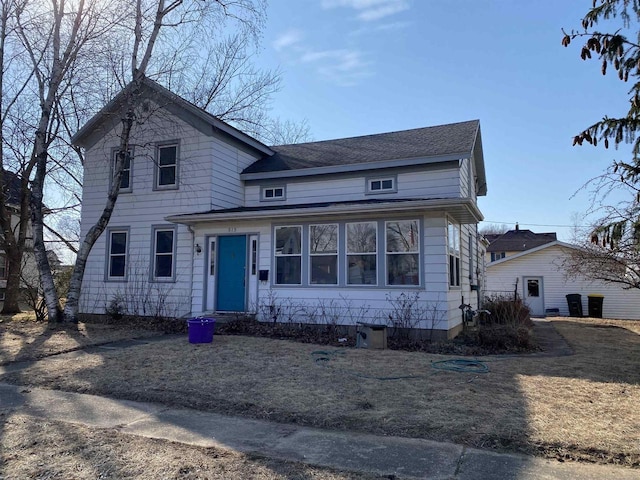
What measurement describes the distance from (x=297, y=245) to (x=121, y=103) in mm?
6886

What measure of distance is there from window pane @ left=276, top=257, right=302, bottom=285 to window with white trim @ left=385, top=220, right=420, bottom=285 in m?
2.31

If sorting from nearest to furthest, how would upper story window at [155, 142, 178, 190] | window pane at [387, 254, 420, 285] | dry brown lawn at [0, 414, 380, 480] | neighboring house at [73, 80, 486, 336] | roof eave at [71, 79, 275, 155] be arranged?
dry brown lawn at [0, 414, 380, 480] → window pane at [387, 254, 420, 285] → neighboring house at [73, 80, 486, 336] → roof eave at [71, 79, 275, 155] → upper story window at [155, 142, 178, 190]

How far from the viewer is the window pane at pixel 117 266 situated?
13461 millimetres

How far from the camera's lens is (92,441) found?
3.97m

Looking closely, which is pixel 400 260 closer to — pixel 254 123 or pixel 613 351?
pixel 613 351

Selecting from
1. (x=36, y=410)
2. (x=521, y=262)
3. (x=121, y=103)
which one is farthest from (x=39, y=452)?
(x=521, y=262)

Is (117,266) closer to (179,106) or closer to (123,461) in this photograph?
(179,106)

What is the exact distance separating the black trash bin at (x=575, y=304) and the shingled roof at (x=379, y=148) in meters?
14.5

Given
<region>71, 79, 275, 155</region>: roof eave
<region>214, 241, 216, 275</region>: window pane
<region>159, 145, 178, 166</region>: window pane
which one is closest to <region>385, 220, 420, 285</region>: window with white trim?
<region>214, 241, 216, 275</region>: window pane

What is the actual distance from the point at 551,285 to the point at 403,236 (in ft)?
61.6

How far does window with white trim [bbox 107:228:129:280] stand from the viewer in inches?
530

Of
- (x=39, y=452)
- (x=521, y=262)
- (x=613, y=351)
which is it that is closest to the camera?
(x=39, y=452)

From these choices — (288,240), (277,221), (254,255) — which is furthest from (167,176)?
(288,240)

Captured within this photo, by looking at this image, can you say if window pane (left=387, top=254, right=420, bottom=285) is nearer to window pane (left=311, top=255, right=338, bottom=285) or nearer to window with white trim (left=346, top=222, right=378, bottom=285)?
window with white trim (left=346, top=222, right=378, bottom=285)
